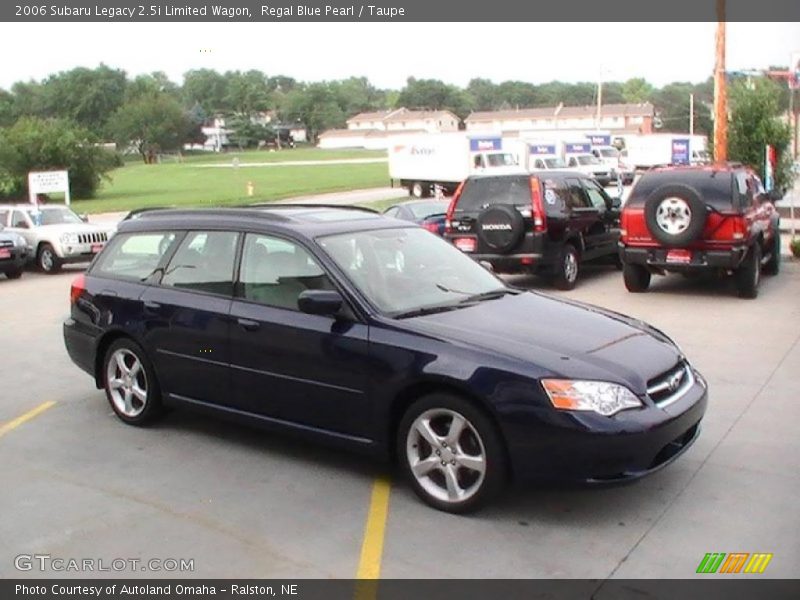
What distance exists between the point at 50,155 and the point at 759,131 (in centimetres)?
4307

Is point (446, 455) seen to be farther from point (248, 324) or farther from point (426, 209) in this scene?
point (426, 209)

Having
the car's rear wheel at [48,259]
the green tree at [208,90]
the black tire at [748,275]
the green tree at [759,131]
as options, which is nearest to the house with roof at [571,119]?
the green tree at [208,90]

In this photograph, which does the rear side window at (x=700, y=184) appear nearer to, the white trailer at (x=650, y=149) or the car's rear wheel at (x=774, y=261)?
the car's rear wheel at (x=774, y=261)

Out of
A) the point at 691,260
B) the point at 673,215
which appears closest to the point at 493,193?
the point at 673,215

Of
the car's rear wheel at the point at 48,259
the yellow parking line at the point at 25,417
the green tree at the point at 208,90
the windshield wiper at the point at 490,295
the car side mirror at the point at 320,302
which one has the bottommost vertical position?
the yellow parking line at the point at 25,417

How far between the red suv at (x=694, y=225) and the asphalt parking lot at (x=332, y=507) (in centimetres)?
433

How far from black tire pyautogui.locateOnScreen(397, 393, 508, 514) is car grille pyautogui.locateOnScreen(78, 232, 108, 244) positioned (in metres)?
15.4

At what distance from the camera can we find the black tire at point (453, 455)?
461cm

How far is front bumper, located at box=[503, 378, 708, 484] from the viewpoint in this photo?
4.42 meters

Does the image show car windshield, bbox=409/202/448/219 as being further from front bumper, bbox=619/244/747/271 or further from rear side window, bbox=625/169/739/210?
front bumper, bbox=619/244/747/271

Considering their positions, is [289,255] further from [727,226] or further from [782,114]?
[782,114]

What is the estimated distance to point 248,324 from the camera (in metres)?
5.61

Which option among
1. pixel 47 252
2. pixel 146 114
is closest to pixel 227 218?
pixel 47 252

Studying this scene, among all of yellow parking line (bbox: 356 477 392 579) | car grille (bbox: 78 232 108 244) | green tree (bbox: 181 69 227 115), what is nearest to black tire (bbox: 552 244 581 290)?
yellow parking line (bbox: 356 477 392 579)
